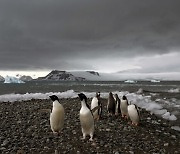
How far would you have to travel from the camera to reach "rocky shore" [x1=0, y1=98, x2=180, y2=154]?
8.55 m

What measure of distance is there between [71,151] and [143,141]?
2354 millimetres

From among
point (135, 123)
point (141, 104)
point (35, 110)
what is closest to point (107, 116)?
point (135, 123)

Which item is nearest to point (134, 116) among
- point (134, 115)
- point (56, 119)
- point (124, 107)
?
point (134, 115)

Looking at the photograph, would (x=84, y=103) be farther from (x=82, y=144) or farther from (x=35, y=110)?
(x=35, y=110)

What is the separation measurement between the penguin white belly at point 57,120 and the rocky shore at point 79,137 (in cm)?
19

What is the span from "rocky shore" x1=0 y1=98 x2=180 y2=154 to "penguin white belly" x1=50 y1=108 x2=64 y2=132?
193mm

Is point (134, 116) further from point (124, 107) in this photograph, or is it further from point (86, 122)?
point (86, 122)

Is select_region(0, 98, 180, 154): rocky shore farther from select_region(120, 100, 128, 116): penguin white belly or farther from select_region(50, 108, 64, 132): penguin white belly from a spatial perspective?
select_region(120, 100, 128, 116): penguin white belly

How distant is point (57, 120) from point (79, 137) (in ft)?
3.18

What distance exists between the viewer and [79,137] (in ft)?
31.3

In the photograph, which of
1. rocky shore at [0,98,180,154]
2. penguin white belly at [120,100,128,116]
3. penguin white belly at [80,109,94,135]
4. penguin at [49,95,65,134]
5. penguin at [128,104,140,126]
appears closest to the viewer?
rocky shore at [0,98,180,154]

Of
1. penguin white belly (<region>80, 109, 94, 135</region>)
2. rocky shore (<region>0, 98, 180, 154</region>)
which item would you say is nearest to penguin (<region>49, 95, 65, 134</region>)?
rocky shore (<region>0, 98, 180, 154</region>)

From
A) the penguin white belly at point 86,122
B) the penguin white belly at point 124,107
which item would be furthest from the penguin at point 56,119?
the penguin white belly at point 124,107

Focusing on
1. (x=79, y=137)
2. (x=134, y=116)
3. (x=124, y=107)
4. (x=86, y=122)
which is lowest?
(x=79, y=137)
